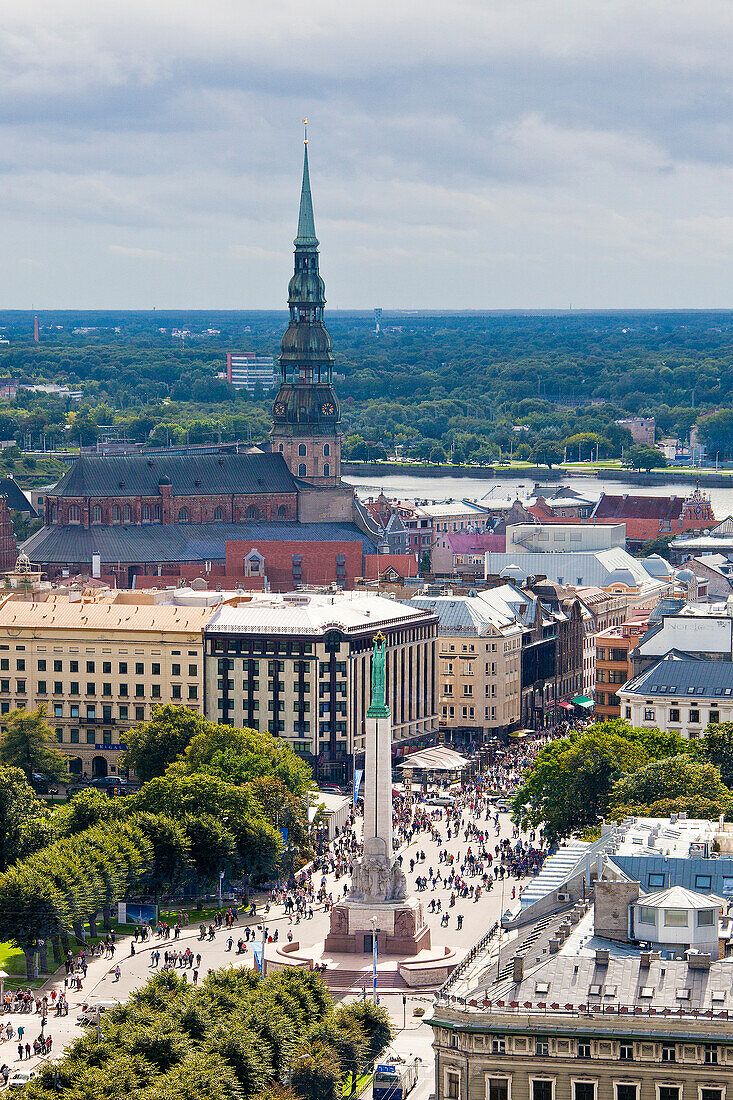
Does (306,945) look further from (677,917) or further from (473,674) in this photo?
(473,674)

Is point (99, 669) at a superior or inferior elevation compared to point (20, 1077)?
superior

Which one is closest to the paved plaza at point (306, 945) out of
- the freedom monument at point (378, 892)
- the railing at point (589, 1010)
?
the freedom monument at point (378, 892)

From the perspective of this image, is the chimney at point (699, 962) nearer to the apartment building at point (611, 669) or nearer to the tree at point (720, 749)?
the tree at point (720, 749)

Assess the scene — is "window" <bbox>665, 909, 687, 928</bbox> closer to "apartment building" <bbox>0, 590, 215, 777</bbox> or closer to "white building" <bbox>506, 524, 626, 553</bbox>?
"apartment building" <bbox>0, 590, 215, 777</bbox>

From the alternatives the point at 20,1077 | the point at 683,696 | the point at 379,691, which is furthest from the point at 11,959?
the point at 683,696

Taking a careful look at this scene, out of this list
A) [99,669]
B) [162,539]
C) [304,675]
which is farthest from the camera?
[162,539]

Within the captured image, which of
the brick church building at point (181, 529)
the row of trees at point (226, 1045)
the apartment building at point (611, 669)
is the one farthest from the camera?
the brick church building at point (181, 529)

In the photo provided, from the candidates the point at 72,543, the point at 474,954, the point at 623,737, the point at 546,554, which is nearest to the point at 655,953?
the point at 474,954
